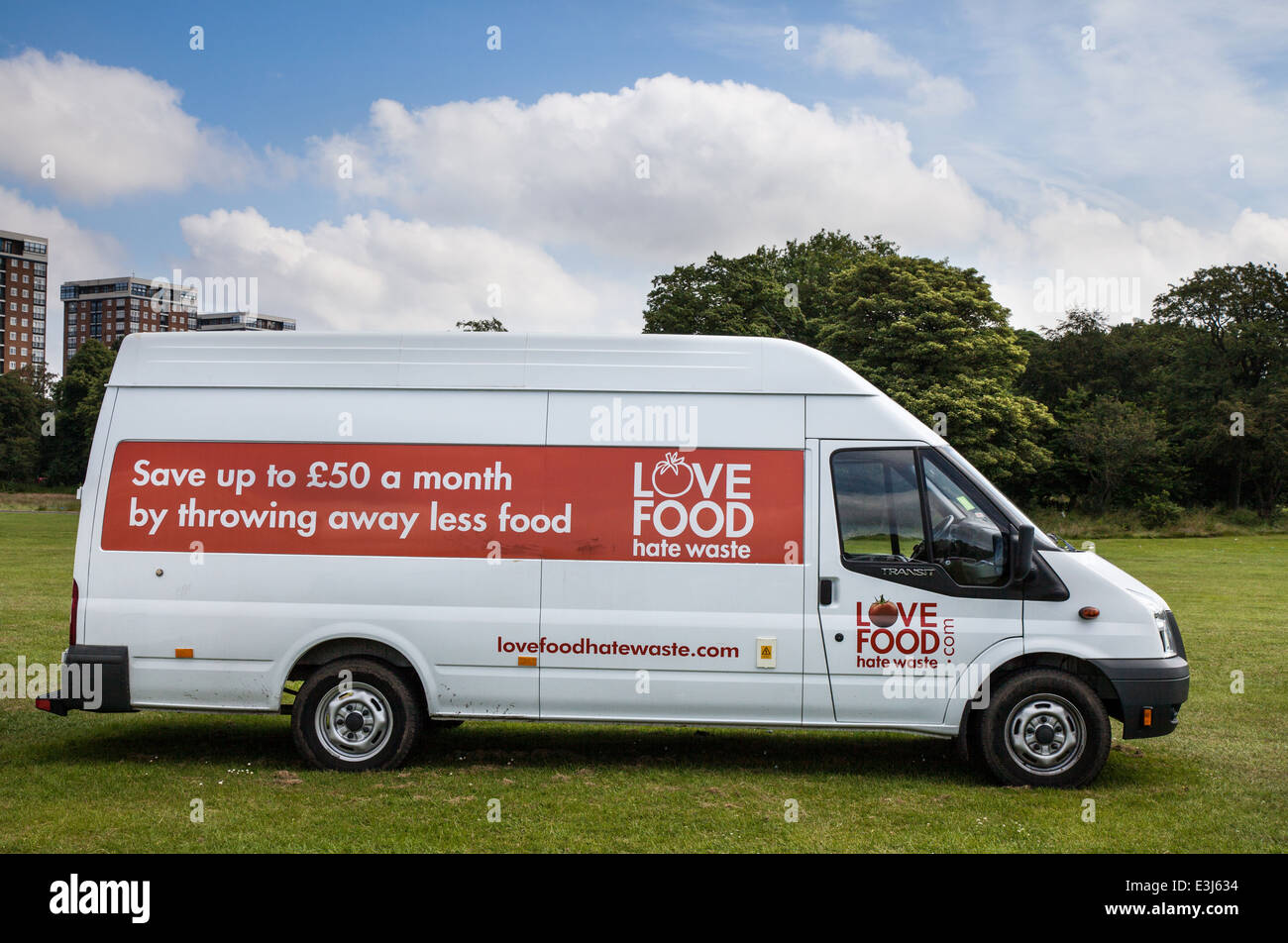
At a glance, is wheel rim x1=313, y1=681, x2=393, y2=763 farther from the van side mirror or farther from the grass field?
the van side mirror

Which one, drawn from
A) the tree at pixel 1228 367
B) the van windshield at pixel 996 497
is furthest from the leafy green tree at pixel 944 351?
the van windshield at pixel 996 497

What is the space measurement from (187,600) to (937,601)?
16.7 ft

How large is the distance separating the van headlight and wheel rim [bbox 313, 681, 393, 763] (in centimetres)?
521

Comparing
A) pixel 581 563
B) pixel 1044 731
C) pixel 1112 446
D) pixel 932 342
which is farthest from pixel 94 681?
pixel 1112 446

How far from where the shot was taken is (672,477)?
746 centimetres

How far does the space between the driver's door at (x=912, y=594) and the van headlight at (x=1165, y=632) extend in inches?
37.4

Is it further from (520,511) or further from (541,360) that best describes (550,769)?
(541,360)

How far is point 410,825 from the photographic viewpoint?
6395mm

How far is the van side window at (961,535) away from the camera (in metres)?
7.30

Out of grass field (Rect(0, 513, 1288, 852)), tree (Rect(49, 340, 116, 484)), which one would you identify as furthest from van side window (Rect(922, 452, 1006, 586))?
tree (Rect(49, 340, 116, 484))

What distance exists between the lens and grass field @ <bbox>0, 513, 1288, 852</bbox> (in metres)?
6.24

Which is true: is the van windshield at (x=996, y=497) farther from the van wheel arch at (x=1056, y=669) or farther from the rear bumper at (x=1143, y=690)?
the rear bumper at (x=1143, y=690)
